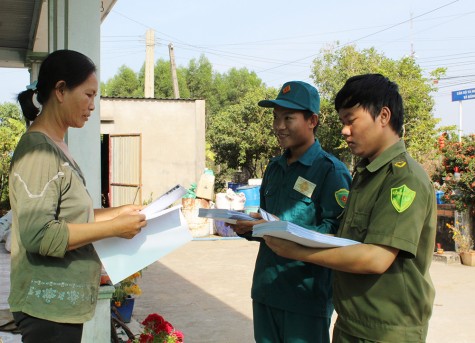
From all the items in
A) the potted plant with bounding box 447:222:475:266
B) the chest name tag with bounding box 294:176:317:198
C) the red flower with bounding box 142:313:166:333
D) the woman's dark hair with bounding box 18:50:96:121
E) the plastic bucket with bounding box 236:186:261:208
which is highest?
the woman's dark hair with bounding box 18:50:96:121

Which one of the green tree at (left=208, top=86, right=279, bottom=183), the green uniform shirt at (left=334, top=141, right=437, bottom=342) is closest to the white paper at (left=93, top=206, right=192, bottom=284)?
the green uniform shirt at (left=334, top=141, right=437, bottom=342)

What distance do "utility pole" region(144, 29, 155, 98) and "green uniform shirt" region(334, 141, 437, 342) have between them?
20.1 meters

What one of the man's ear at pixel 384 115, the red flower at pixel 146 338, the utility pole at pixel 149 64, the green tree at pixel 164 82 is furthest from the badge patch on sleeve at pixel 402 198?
the green tree at pixel 164 82

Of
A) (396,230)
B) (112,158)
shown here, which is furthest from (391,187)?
(112,158)

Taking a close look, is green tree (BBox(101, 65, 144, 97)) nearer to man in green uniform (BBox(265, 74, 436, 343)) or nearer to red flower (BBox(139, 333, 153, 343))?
red flower (BBox(139, 333, 153, 343))

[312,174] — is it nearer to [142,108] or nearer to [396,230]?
[396,230]

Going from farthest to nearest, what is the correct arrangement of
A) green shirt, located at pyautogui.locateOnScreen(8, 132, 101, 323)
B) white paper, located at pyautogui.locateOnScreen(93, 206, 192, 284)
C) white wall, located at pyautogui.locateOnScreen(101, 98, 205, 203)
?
white wall, located at pyautogui.locateOnScreen(101, 98, 205, 203) < white paper, located at pyautogui.locateOnScreen(93, 206, 192, 284) < green shirt, located at pyautogui.locateOnScreen(8, 132, 101, 323)

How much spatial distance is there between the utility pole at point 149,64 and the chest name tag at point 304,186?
19.5m

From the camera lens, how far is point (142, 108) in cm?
1836

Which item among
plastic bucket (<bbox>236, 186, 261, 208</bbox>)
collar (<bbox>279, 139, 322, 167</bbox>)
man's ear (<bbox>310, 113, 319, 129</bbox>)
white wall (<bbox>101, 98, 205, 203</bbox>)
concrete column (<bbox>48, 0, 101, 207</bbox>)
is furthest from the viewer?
white wall (<bbox>101, 98, 205, 203</bbox>)

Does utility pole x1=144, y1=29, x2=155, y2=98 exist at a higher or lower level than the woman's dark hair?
higher

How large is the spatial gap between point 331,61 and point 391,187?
2517cm

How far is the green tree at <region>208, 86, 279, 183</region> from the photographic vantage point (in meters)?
24.4

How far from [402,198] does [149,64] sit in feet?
70.2
